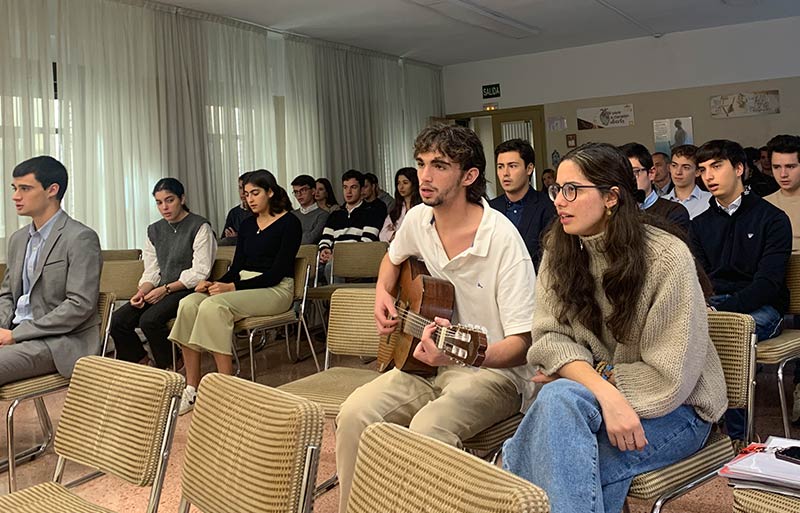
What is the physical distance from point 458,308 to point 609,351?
537 mm

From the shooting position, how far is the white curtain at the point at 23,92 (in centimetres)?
555

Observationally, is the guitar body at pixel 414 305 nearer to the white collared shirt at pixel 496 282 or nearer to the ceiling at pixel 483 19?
the white collared shirt at pixel 496 282

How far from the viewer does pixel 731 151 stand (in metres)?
3.34

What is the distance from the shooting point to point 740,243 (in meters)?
3.37

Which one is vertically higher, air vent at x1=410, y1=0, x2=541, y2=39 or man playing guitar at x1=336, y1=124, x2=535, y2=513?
air vent at x1=410, y1=0, x2=541, y2=39

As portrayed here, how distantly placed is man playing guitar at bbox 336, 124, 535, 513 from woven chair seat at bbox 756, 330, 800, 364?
4.00 feet

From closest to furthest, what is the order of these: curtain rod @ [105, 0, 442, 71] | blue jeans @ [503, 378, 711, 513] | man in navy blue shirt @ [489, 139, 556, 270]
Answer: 1. blue jeans @ [503, 378, 711, 513]
2. man in navy blue shirt @ [489, 139, 556, 270]
3. curtain rod @ [105, 0, 442, 71]

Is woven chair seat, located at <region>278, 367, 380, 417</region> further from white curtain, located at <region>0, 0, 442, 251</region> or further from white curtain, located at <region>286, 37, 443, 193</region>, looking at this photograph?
white curtain, located at <region>286, 37, 443, 193</region>

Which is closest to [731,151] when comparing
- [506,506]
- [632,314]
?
[632,314]

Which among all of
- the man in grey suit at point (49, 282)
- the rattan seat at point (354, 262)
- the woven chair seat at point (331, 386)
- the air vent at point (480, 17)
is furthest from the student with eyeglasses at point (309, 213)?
the woven chair seat at point (331, 386)

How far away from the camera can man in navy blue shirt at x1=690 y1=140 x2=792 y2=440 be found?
320 centimetres

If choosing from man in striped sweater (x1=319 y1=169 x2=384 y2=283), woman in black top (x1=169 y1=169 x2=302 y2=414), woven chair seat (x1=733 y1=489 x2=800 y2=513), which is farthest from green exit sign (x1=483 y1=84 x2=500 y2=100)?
woven chair seat (x1=733 y1=489 x2=800 y2=513)

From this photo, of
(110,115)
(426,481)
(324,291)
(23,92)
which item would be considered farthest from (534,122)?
(426,481)

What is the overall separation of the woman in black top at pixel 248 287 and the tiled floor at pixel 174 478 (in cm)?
47
